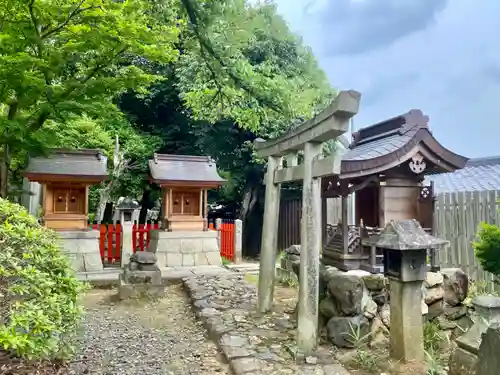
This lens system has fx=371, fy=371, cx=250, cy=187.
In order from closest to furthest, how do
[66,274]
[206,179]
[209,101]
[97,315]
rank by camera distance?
[66,274], [97,315], [209,101], [206,179]

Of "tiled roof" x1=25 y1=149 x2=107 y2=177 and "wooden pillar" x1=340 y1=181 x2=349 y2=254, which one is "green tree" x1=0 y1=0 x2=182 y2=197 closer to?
"tiled roof" x1=25 y1=149 x2=107 y2=177

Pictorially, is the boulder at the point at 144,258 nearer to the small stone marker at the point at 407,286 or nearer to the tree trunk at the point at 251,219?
the small stone marker at the point at 407,286

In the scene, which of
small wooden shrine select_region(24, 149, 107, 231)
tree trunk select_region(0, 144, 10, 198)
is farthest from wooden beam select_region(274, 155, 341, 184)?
tree trunk select_region(0, 144, 10, 198)

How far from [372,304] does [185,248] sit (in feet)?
22.7

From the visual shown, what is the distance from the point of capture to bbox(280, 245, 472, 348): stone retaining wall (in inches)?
180

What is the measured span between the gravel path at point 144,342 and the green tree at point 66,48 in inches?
159

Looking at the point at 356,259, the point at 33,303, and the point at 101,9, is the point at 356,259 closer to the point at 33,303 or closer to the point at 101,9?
the point at 33,303

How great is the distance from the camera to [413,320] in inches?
156

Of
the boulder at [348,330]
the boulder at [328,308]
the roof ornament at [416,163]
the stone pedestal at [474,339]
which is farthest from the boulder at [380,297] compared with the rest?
the roof ornament at [416,163]

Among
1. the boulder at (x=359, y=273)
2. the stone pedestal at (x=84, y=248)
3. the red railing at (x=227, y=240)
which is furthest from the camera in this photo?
the red railing at (x=227, y=240)

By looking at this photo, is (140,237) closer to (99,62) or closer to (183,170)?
(183,170)

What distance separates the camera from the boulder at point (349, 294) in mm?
4574

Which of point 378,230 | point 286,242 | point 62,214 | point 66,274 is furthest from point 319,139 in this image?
point 286,242

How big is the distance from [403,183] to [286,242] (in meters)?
9.04
